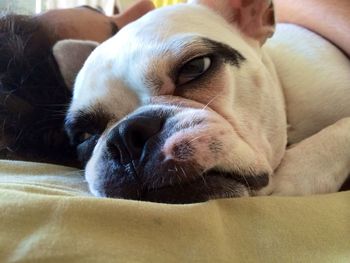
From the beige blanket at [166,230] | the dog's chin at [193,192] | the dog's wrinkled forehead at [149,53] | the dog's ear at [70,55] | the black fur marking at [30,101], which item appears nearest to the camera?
the beige blanket at [166,230]

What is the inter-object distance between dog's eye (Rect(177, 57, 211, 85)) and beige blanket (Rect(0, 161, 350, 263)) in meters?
0.38

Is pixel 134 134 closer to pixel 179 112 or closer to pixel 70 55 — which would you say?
pixel 179 112

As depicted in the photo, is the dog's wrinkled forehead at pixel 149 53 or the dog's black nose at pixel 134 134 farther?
the dog's wrinkled forehead at pixel 149 53

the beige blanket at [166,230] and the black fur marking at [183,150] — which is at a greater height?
the beige blanket at [166,230]

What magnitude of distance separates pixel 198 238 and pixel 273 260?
0.33 ft

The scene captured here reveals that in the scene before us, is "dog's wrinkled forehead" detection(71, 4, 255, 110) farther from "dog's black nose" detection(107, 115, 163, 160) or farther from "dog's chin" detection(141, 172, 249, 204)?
"dog's chin" detection(141, 172, 249, 204)

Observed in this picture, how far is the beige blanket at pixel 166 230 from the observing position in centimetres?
57

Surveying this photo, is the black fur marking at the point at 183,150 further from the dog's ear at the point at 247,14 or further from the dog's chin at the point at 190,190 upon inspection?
the dog's ear at the point at 247,14

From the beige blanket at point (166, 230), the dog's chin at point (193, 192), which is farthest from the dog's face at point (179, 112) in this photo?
the beige blanket at point (166, 230)

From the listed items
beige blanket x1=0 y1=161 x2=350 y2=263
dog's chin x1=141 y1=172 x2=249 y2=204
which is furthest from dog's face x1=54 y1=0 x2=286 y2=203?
beige blanket x1=0 y1=161 x2=350 y2=263

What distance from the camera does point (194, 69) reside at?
105cm

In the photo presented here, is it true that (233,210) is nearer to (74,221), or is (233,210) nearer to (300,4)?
(74,221)

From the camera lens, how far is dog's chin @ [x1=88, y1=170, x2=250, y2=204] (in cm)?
82

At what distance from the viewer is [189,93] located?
41.2 inches
